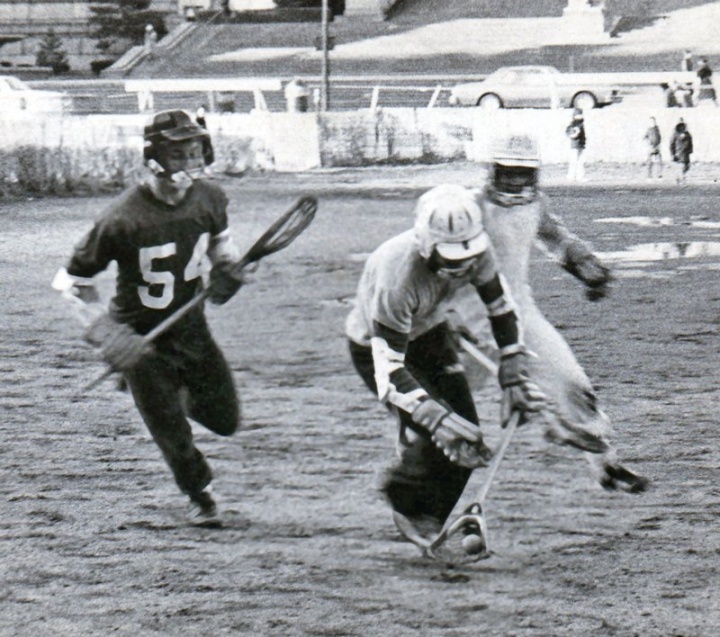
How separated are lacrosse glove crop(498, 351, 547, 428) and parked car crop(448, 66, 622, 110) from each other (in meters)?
0.96

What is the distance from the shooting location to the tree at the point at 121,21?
4.97m

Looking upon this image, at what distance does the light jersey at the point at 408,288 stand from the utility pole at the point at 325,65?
910mm

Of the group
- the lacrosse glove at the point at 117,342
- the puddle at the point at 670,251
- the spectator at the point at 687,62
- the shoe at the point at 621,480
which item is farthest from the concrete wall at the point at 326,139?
the shoe at the point at 621,480

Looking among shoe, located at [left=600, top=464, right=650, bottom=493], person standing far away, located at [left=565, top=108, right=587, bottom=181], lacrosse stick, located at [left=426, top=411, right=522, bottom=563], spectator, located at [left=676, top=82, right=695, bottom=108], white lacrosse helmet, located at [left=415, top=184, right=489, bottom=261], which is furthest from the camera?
spectator, located at [left=676, top=82, right=695, bottom=108]

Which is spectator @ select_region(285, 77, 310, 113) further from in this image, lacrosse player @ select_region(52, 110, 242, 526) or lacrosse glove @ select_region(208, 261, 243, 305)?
lacrosse glove @ select_region(208, 261, 243, 305)

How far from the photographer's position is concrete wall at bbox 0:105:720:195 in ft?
14.4

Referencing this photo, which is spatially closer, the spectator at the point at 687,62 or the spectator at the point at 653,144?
the spectator at the point at 687,62

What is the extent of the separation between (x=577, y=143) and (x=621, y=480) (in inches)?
45.6

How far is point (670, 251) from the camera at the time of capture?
5414 mm

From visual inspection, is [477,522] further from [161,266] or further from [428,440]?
[161,266]

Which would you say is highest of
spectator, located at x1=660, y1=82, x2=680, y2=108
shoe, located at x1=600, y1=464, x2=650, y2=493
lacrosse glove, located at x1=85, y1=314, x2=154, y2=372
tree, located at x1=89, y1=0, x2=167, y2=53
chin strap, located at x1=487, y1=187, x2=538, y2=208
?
tree, located at x1=89, y1=0, x2=167, y2=53

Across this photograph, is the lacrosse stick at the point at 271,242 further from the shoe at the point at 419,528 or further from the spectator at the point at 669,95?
the spectator at the point at 669,95

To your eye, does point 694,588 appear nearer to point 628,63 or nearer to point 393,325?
point 393,325

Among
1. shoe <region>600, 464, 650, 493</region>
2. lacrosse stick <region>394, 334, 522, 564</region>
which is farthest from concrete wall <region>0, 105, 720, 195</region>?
shoe <region>600, 464, 650, 493</region>
